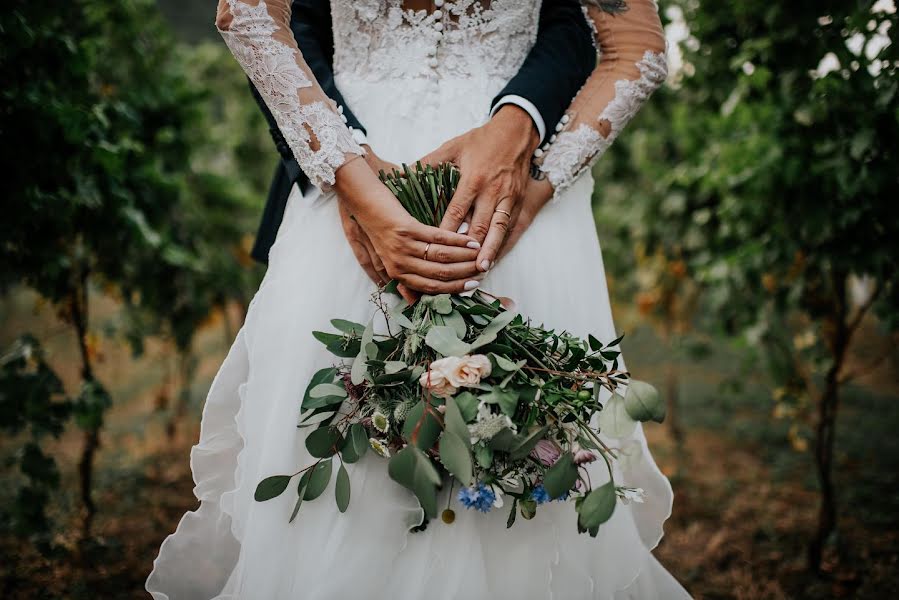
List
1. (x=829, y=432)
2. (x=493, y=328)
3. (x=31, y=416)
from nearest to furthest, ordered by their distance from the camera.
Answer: (x=493, y=328)
(x=31, y=416)
(x=829, y=432)

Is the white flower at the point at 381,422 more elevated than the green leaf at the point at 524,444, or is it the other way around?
the white flower at the point at 381,422

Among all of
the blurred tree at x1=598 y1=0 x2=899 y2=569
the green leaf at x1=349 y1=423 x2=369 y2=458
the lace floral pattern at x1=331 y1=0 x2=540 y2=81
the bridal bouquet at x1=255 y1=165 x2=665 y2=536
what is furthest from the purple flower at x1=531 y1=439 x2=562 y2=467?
the blurred tree at x1=598 y1=0 x2=899 y2=569

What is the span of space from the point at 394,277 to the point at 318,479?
431mm

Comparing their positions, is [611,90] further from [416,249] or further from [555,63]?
[416,249]

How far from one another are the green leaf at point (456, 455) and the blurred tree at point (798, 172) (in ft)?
5.67

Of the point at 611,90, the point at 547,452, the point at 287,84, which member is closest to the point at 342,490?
the point at 547,452

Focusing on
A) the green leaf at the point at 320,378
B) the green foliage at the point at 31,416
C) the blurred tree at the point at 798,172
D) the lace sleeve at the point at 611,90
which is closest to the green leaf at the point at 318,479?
the green leaf at the point at 320,378

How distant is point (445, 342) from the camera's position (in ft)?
3.78

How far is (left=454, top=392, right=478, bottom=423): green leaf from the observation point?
3.65 ft

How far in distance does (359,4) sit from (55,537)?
2.55 meters

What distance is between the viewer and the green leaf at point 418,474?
43.3 inches

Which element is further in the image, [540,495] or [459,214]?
[459,214]

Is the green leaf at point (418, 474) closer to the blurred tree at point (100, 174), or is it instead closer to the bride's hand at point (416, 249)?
the bride's hand at point (416, 249)

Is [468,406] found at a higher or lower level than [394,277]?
lower
